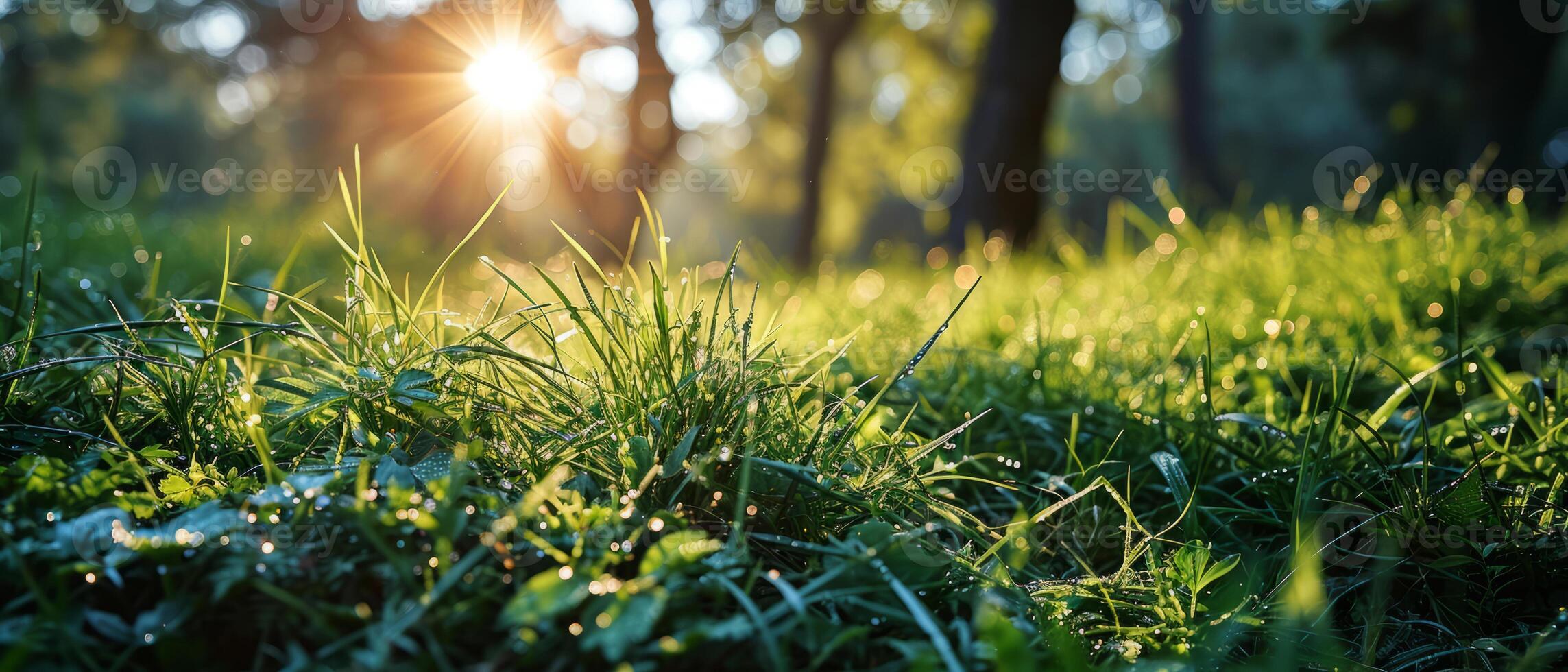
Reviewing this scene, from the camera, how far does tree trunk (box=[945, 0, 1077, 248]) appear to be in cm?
602

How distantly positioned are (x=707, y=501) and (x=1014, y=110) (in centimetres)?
548

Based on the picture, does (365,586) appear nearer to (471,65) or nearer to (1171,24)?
(471,65)

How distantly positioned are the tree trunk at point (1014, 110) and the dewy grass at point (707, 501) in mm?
3847

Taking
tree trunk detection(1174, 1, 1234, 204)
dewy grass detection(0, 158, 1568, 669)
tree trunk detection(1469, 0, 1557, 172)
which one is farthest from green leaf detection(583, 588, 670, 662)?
tree trunk detection(1174, 1, 1234, 204)

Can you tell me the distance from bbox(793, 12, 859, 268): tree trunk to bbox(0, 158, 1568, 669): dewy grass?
10979 millimetres

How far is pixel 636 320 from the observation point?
1453 mm

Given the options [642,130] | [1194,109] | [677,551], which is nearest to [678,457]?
[677,551]

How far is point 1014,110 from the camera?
20.0 feet

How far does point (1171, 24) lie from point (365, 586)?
55.0 feet

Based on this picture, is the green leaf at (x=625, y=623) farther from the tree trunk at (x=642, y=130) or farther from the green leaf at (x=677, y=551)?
the tree trunk at (x=642, y=130)

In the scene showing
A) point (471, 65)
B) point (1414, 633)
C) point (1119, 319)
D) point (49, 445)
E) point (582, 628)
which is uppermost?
point (471, 65)

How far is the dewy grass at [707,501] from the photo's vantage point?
972mm

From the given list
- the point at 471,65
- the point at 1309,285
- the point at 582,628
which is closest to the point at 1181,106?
the point at 471,65

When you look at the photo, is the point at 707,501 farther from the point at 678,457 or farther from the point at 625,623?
the point at 625,623
